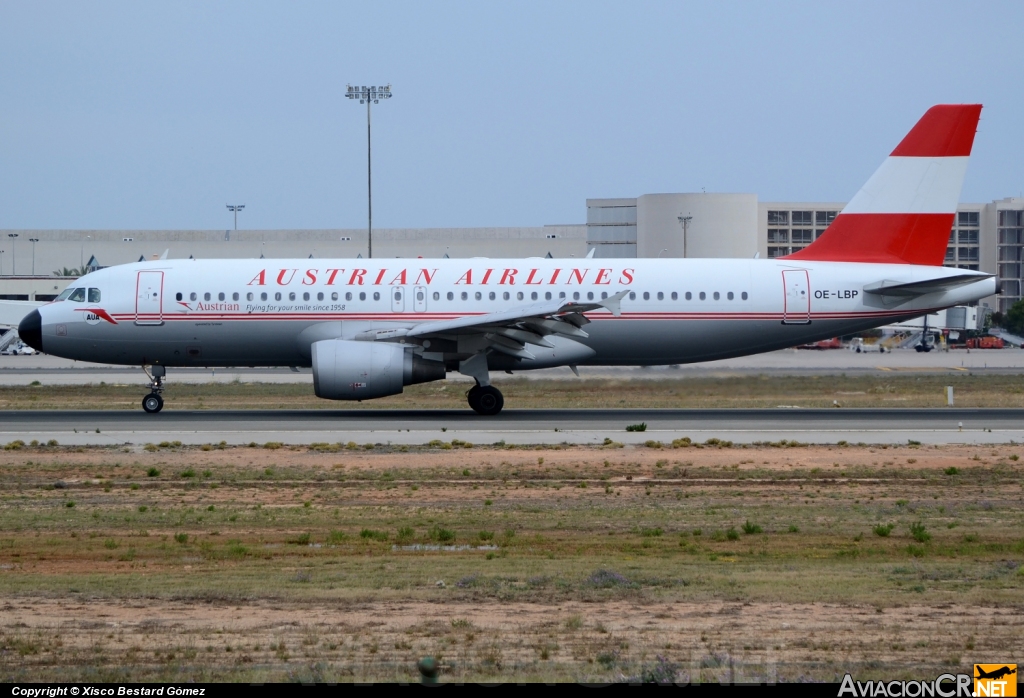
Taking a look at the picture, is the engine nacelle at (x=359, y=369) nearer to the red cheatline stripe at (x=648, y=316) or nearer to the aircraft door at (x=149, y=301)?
the red cheatline stripe at (x=648, y=316)

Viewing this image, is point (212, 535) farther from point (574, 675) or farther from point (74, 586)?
point (574, 675)

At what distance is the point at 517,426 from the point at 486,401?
2.58 meters

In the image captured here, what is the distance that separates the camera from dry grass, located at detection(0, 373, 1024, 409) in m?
29.0

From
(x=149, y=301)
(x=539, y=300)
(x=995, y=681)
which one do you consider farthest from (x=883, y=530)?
(x=149, y=301)

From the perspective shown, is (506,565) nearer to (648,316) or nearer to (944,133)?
(648,316)

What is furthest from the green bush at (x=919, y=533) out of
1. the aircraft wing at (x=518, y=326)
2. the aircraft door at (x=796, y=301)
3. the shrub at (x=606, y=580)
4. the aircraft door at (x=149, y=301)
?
the aircraft door at (x=149, y=301)

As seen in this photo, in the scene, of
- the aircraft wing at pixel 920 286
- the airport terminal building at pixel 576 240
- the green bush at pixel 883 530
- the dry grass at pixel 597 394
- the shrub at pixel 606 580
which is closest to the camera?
the shrub at pixel 606 580

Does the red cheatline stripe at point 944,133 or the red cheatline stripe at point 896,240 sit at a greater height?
the red cheatline stripe at point 944,133

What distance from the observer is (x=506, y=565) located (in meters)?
12.0

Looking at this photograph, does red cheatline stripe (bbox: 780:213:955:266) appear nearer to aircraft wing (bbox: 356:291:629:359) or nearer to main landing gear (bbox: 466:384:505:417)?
aircraft wing (bbox: 356:291:629:359)

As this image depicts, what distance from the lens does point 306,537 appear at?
13602 mm

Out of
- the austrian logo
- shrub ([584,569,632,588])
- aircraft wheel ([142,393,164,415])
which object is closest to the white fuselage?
aircraft wheel ([142,393,164,415])

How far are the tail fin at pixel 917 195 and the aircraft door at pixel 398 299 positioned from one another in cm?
1148

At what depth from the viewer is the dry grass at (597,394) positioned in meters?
29.0
